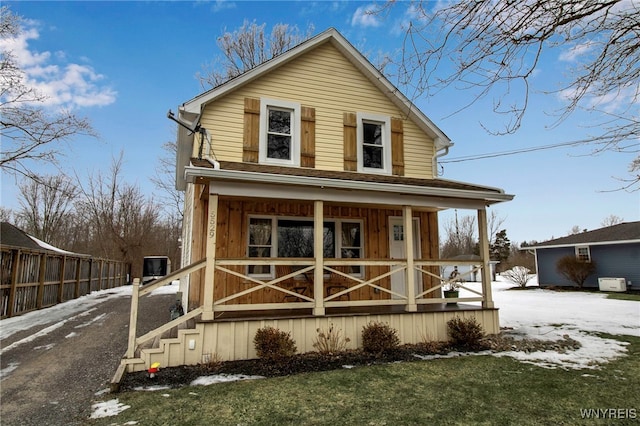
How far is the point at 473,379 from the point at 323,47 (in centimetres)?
849

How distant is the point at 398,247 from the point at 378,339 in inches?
136

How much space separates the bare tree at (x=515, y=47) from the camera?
347 centimetres

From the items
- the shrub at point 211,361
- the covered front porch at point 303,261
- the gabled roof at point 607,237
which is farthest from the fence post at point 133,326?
the gabled roof at point 607,237

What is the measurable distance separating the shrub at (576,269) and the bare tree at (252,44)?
19.7 metres

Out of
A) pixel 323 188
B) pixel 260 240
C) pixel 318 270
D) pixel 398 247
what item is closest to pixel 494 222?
pixel 398 247

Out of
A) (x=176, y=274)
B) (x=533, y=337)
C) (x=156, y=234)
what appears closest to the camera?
(x=176, y=274)

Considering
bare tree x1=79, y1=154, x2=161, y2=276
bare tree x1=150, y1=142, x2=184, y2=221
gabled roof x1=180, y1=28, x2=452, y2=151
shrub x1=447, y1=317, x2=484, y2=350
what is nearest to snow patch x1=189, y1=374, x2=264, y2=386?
shrub x1=447, y1=317, x2=484, y2=350

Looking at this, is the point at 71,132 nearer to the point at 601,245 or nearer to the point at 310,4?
the point at 310,4

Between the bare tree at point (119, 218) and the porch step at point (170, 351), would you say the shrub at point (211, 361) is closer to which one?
the porch step at point (170, 351)

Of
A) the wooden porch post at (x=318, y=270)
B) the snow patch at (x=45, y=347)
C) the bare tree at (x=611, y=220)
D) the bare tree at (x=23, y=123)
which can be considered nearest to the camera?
the wooden porch post at (x=318, y=270)

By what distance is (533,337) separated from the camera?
7.68m

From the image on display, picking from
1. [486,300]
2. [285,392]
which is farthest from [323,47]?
[285,392]

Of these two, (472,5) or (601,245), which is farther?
(601,245)

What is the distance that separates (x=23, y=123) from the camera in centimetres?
1115
